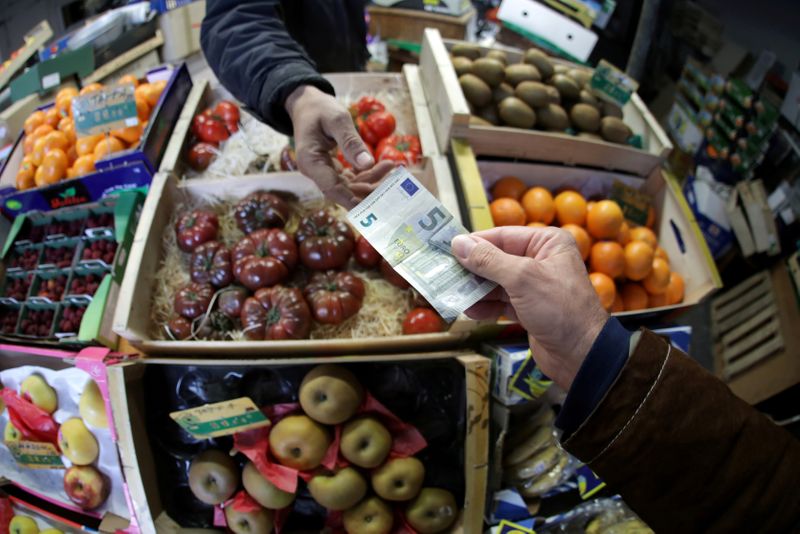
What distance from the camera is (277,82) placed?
1.66 meters

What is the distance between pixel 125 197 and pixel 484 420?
76.2 inches

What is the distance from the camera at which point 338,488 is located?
1.48 meters

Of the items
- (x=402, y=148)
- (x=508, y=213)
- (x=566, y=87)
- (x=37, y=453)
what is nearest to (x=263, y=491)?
(x=37, y=453)

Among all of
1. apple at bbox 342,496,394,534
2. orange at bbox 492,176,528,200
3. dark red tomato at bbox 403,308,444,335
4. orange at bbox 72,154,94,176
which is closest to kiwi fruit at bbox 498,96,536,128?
orange at bbox 492,176,528,200

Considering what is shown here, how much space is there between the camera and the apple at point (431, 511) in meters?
1.53

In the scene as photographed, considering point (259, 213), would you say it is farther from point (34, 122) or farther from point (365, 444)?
point (34, 122)

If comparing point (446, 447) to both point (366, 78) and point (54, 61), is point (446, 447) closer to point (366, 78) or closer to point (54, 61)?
point (366, 78)

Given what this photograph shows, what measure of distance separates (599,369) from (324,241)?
4.30 feet

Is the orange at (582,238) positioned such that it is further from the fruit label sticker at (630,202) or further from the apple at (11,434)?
the apple at (11,434)

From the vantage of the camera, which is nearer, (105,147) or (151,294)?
(151,294)

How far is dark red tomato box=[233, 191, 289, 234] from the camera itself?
2.04m

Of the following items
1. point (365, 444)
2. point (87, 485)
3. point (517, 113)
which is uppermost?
point (517, 113)

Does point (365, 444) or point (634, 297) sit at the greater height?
point (634, 297)

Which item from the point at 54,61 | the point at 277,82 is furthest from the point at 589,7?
the point at 54,61
